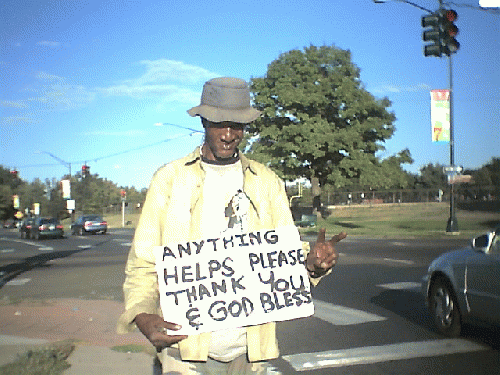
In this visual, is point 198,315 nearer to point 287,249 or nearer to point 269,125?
point 287,249

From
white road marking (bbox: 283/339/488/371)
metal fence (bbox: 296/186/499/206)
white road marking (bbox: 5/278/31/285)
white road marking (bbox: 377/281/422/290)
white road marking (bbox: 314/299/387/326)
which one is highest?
metal fence (bbox: 296/186/499/206)

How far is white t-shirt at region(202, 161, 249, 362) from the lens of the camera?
2430 millimetres

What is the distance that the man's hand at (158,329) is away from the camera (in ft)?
7.22

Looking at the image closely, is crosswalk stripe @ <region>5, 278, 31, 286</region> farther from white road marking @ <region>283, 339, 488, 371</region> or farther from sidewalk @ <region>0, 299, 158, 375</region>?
white road marking @ <region>283, 339, 488, 371</region>

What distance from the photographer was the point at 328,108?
4078 cm

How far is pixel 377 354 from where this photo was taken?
619 centimetres

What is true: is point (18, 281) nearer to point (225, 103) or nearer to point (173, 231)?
point (173, 231)

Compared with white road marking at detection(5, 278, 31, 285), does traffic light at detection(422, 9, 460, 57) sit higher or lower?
higher

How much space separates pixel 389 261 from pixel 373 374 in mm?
10628

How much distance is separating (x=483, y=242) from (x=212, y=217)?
4950 mm

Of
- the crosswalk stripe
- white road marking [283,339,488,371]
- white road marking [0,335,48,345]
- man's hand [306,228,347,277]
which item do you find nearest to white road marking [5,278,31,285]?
the crosswalk stripe

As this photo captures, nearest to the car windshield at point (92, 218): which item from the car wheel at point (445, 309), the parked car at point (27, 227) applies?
the parked car at point (27, 227)

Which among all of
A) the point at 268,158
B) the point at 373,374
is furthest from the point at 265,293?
the point at 268,158

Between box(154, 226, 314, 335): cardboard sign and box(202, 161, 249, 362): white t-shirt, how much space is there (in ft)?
0.18
